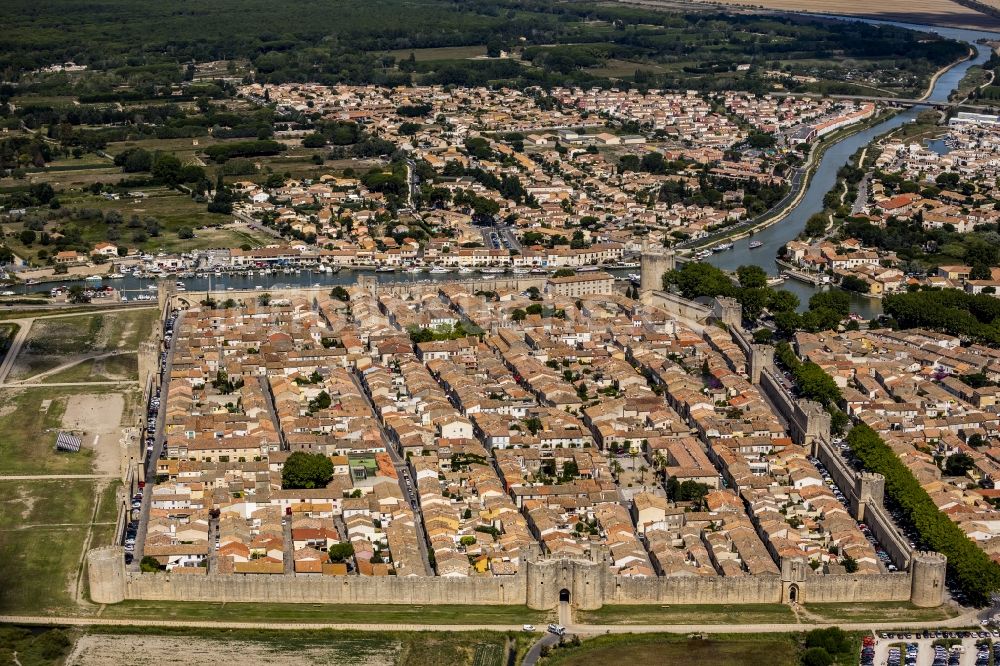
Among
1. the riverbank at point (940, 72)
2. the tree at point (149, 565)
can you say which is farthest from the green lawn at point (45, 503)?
the riverbank at point (940, 72)

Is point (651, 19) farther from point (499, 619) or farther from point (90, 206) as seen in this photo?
point (499, 619)

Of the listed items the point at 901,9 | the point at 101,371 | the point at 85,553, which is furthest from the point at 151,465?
the point at 901,9

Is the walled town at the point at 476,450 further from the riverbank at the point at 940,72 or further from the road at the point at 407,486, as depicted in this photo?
the riverbank at the point at 940,72

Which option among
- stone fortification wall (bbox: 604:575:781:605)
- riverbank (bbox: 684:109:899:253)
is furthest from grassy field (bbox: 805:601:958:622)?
riverbank (bbox: 684:109:899:253)

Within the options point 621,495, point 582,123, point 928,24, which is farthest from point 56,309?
point 928,24

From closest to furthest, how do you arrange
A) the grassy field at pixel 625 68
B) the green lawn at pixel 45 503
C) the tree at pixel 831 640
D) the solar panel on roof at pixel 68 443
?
the tree at pixel 831 640, the green lawn at pixel 45 503, the solar panel on roof at pixel 68 443, the grassy field at pixel 625 68

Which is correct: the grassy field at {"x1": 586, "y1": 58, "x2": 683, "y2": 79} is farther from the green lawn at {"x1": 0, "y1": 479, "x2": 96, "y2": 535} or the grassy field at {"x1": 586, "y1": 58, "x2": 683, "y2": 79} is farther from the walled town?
the green lawn at {"x1": 0, "y1": 479, "x2": 96, "y2": 535}

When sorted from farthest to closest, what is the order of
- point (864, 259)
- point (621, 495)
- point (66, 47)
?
1. point (66, 47)
2. point (864, 259)
3. point (621, 495)
